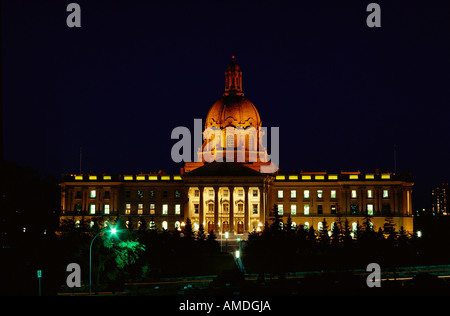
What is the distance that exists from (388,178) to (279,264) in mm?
60407

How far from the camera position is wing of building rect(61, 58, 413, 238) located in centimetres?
11938

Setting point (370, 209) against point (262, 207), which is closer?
point (262, 207)

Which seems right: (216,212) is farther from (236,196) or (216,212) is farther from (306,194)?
(306,194)

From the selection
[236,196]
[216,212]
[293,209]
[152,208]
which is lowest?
[216,212]

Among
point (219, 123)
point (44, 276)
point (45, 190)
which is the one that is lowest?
point (44, 276)

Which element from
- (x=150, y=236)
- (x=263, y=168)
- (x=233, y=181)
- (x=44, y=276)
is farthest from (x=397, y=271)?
(x=263, y=168)

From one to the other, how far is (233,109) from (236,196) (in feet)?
71.8

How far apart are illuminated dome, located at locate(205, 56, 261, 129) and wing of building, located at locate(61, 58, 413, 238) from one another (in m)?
6.97

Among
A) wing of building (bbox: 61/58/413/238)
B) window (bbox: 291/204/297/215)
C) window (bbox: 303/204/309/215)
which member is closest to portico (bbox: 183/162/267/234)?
wing of building (bbox: 61/58/413/238)

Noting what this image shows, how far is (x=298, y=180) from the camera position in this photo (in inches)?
5027

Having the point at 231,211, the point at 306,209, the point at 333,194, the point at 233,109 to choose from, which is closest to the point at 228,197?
the point at 231,211

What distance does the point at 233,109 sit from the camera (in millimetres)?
136375
